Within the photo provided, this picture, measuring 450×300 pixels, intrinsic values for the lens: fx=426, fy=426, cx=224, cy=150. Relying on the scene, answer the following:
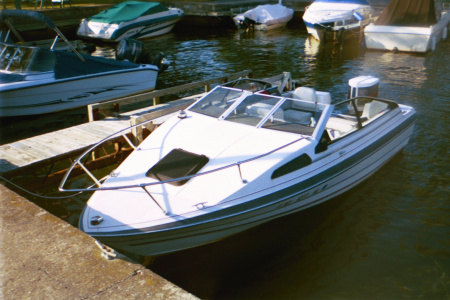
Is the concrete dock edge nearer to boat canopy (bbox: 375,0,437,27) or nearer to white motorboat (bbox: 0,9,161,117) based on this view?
white motorboat (bbox: 0,9,161,117)

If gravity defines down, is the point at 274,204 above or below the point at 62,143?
below

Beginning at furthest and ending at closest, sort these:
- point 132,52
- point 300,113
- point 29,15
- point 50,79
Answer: point 132,52, point 50,79, point 29,15, point 300,113

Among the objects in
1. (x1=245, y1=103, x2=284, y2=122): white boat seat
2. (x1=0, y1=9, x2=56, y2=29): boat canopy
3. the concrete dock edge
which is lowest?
the concrete dock edge

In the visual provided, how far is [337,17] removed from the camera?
22.0m

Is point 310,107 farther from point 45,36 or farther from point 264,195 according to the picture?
point 45,36

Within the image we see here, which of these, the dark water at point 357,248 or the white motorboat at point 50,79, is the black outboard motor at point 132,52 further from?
the dark water at point 357,248

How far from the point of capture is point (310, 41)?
75.4 ft

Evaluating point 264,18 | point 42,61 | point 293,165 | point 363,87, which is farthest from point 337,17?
point 293,165

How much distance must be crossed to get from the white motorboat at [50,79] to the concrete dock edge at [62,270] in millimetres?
7781

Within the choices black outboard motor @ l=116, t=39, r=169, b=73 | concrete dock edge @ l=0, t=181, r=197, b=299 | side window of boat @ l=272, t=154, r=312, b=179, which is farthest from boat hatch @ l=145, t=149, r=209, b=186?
black outboard motor @ l=116, t=39, r=169, b=73

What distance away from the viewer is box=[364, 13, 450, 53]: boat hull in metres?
18.4

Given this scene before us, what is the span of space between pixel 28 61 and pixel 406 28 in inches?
612

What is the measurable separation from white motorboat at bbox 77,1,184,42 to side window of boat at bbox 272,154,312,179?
18.9m

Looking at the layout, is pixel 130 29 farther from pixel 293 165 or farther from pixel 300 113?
pixel 293 165
